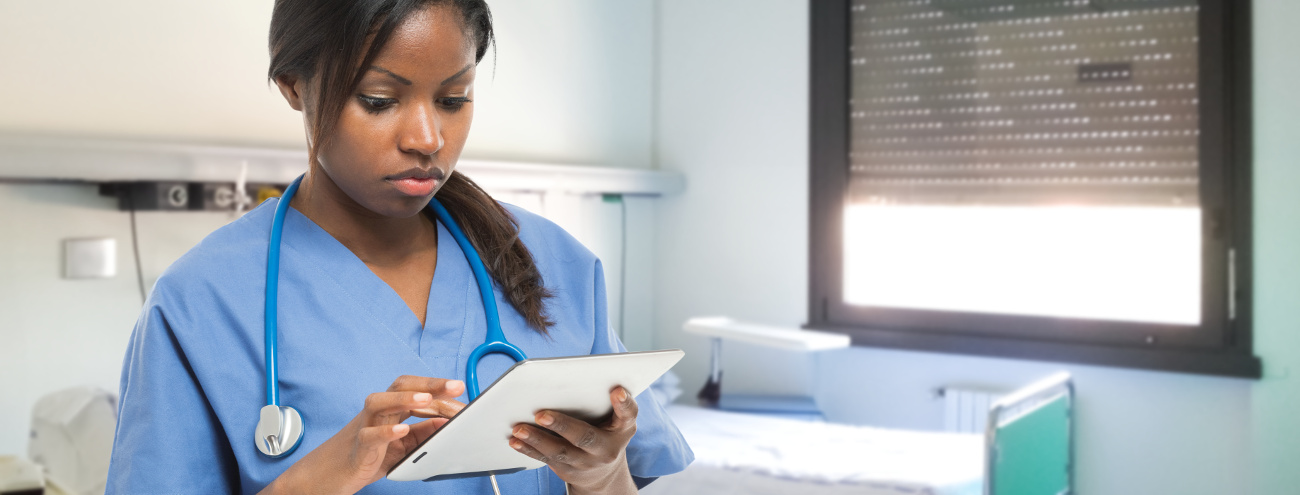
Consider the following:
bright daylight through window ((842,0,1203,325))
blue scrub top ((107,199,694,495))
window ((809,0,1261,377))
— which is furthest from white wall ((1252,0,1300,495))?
blue scrub top ((107,199,694,495))

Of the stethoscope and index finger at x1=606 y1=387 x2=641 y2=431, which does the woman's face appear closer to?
the stethoscope

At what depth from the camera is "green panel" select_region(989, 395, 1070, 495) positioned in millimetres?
2246

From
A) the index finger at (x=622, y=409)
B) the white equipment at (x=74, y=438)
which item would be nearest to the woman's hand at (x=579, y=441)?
the index finger at (x=622, y=409)

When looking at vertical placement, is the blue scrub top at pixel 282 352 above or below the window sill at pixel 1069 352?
above

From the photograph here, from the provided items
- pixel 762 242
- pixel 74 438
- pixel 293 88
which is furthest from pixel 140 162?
pixel 762 242

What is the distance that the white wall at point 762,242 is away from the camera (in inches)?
114

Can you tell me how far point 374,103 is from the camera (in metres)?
0.80

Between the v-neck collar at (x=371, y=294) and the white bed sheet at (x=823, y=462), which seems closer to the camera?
the v-neck collar at (x=371, y=294)

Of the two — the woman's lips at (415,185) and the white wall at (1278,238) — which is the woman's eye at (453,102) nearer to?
the woman's lips at (415,185)

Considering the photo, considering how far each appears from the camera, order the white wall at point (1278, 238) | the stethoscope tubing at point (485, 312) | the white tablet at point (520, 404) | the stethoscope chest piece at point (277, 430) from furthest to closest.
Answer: the white wall at point (1278, 238) < the stethoscope tubing at point (485, 312) < the stethoscope chest piece at point (277, 430) < the white tablet at point (520, 404)

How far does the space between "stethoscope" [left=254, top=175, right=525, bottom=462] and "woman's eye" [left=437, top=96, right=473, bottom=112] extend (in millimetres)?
153

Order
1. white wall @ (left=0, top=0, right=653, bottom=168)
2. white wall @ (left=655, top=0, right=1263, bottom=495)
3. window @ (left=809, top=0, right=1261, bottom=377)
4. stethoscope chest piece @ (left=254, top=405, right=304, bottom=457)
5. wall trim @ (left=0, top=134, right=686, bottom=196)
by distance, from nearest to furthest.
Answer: stethoscope chest piece @ (left=254, top=405, right=304, bottom=457) → wall trim @ (left=0, top=134, right=686, bottom=196) → white wall @ (left=0, top=0, right=653, bottom=168) → window @ (left=809, top=0, right=1261, bottom=377) → white wall @ (left=655, top=0, right=1263, bottom=495)

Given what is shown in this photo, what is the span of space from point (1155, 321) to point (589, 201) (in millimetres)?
1731

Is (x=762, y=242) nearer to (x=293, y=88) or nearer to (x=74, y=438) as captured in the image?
(x=74, y=438)
